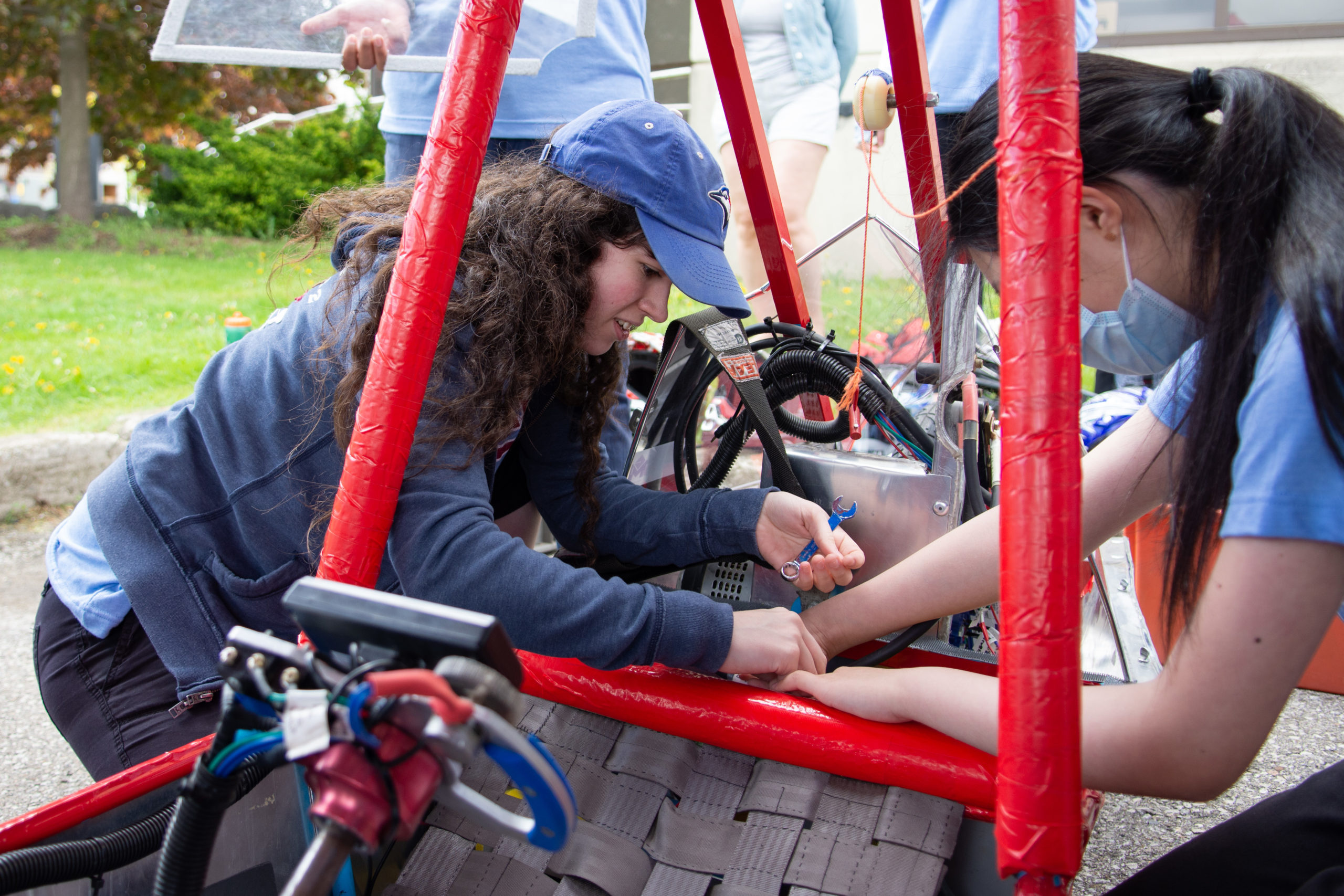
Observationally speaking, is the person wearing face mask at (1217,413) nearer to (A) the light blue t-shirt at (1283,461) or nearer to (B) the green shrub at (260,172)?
(A) the light blue t-shirt at (1283,461)

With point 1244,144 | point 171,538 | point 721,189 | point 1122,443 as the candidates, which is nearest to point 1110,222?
point 1244,144

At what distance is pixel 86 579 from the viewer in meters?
1.23

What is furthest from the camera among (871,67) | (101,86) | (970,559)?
(101,86)

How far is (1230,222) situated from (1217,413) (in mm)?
166

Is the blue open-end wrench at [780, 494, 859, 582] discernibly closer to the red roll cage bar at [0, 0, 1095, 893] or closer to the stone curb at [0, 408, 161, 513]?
the red roll cage bar at [0, 0, 1095, 893]

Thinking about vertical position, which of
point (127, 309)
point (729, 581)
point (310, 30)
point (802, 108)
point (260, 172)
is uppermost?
point (310, 30)

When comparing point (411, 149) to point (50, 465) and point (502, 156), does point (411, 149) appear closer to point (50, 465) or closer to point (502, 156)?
point (502, 156)

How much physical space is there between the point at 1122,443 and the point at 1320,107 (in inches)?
17.3

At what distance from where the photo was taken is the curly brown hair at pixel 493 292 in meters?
1.05

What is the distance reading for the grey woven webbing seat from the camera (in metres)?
0.90

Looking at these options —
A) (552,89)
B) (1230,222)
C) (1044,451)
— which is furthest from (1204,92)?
(552,89)

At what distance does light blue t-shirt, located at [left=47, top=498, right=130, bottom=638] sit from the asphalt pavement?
62 centimetres

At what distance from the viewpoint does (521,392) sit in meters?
1.13

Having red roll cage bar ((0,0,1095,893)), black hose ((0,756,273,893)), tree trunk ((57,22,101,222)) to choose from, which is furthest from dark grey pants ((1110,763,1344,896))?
tree trunk ((57,22,101,222))
